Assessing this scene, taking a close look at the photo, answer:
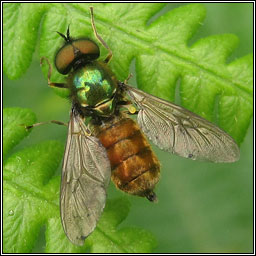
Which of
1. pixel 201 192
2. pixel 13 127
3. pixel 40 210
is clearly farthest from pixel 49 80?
pixel 201 192

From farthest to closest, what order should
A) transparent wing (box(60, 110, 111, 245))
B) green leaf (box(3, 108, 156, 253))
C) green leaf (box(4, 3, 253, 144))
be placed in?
green leaf (box(4, 3, 253, 144)) → green leaf (box(3, 108, 156, 253)) → transparent wing (box(60, 110, 111, 245))

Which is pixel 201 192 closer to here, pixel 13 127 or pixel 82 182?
pixel 82 182

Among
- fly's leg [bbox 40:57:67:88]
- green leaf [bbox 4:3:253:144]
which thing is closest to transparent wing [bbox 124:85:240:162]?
green leaf [bbox 4:3:253:144]

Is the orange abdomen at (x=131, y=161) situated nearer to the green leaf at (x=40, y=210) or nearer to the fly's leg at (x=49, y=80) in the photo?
the green leaf at (x=40, y=210)

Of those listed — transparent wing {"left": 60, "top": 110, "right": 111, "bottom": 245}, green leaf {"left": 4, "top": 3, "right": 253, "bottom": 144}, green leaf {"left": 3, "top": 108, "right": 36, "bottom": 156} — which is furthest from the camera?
green leaf {"left": 3, "top": 108, "right": 36, "bottom": 156}

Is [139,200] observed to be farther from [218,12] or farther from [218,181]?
[218,12]

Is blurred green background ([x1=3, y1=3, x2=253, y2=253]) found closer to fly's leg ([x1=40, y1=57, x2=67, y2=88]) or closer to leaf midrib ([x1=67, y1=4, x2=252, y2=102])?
fly's leg ([x1=40, y1=57, x2=67, y2=88])

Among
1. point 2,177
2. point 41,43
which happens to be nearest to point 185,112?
point 41,43
